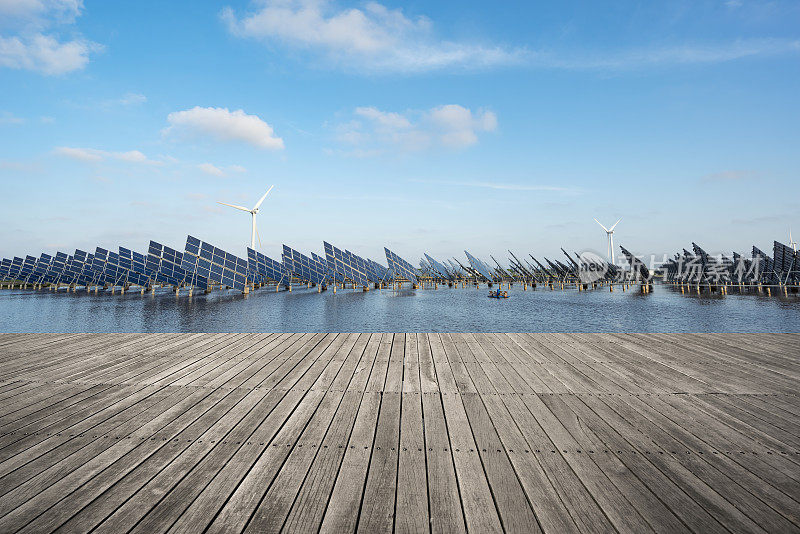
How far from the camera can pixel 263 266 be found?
72812 millimetres

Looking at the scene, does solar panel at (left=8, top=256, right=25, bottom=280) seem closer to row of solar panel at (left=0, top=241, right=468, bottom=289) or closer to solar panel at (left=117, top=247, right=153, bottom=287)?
row of solar panel at (left=0, top=241, right=468, bottom=289)

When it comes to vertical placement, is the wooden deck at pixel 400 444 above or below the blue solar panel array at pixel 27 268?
below

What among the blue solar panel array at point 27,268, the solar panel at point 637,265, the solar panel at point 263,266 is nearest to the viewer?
the solar panel at point 637,265

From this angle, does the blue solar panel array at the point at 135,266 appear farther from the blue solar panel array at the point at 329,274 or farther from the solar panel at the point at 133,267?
the blue solar panel array at the point at 329,274

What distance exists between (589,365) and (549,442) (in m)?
3.22

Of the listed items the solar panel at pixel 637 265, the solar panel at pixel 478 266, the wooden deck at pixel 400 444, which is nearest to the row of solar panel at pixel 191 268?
the solar panel at pixel 478 266

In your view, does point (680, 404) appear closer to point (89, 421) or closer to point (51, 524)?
point (51, 524)

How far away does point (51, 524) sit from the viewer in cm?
219

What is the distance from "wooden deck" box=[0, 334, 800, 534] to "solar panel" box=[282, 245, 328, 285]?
237ft

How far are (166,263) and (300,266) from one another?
81.2ft

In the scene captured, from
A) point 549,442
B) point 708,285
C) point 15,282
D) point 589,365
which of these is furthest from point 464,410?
point 15,282

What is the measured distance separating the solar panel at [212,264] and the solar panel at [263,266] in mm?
9405

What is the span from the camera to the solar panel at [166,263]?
62.2 metres

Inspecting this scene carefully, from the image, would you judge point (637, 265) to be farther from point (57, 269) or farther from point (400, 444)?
point (57, 269)
